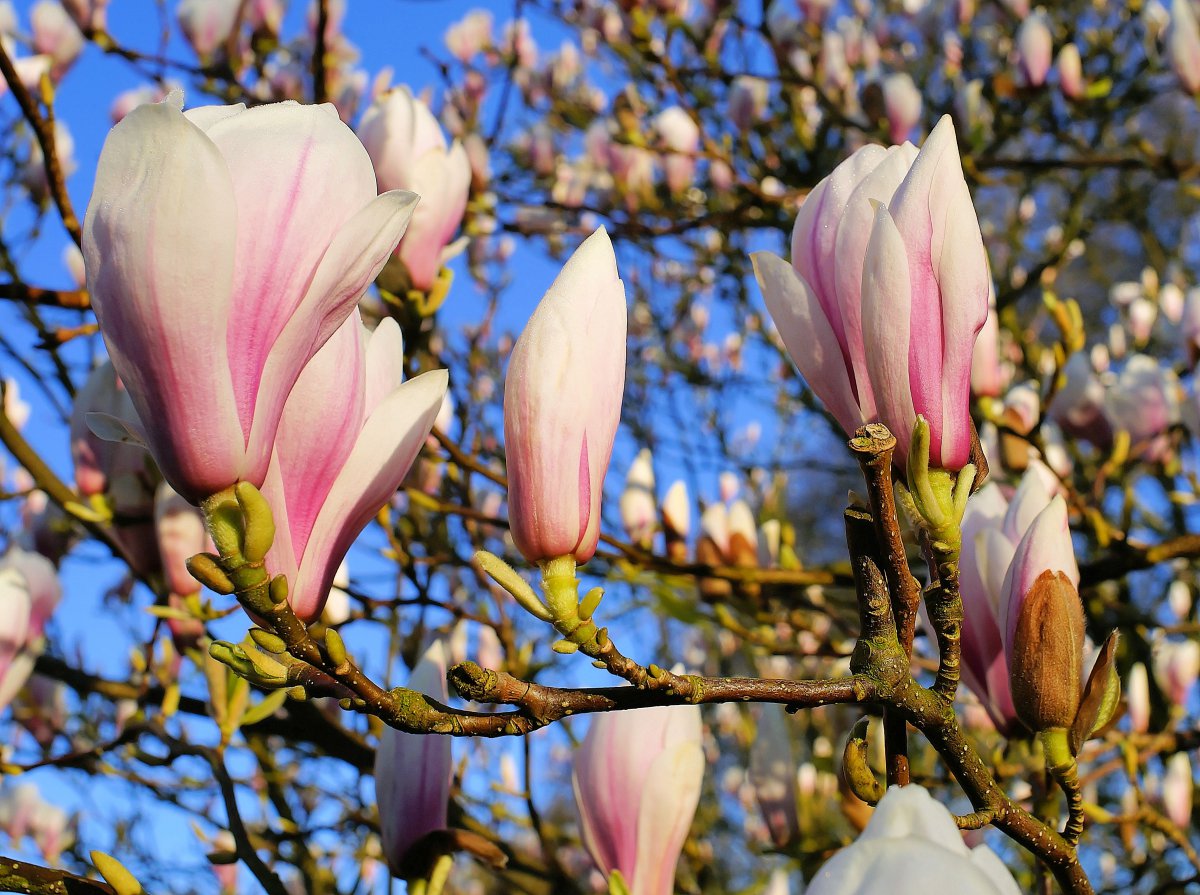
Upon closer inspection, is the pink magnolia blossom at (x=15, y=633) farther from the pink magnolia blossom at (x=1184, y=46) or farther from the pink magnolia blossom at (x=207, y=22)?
the pink magnolia blossom at (x=1184, y=46)

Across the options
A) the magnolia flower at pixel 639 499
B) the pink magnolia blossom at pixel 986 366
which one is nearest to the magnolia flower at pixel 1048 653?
the pink magnolia blossom at pixel 986 366

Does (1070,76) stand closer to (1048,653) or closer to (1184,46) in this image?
(1184,46)

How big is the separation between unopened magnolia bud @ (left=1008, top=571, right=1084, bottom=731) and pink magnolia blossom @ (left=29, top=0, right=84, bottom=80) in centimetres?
215

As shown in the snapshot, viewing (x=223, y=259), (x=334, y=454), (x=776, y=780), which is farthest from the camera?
(x=776, y=780)

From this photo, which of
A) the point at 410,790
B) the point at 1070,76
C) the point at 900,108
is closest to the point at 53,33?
the point at 900,108

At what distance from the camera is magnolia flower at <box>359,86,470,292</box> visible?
1205mm

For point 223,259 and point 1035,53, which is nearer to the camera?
Result: point 223,259

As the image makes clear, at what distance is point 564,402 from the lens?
0.56m

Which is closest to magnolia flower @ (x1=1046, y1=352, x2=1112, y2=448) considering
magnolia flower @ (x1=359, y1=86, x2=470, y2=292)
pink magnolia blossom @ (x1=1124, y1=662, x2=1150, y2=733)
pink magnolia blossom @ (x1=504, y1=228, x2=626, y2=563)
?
pink magnolia blossom @ (x1=1124, y1=662, x2=1150, y2=733)

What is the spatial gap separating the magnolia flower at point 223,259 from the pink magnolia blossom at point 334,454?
42 millimetres

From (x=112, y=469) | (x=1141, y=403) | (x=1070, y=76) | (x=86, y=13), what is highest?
(x=1070, y=76)

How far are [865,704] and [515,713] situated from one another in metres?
0.18

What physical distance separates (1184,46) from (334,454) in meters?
2.05

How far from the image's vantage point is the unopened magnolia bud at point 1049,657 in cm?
63
